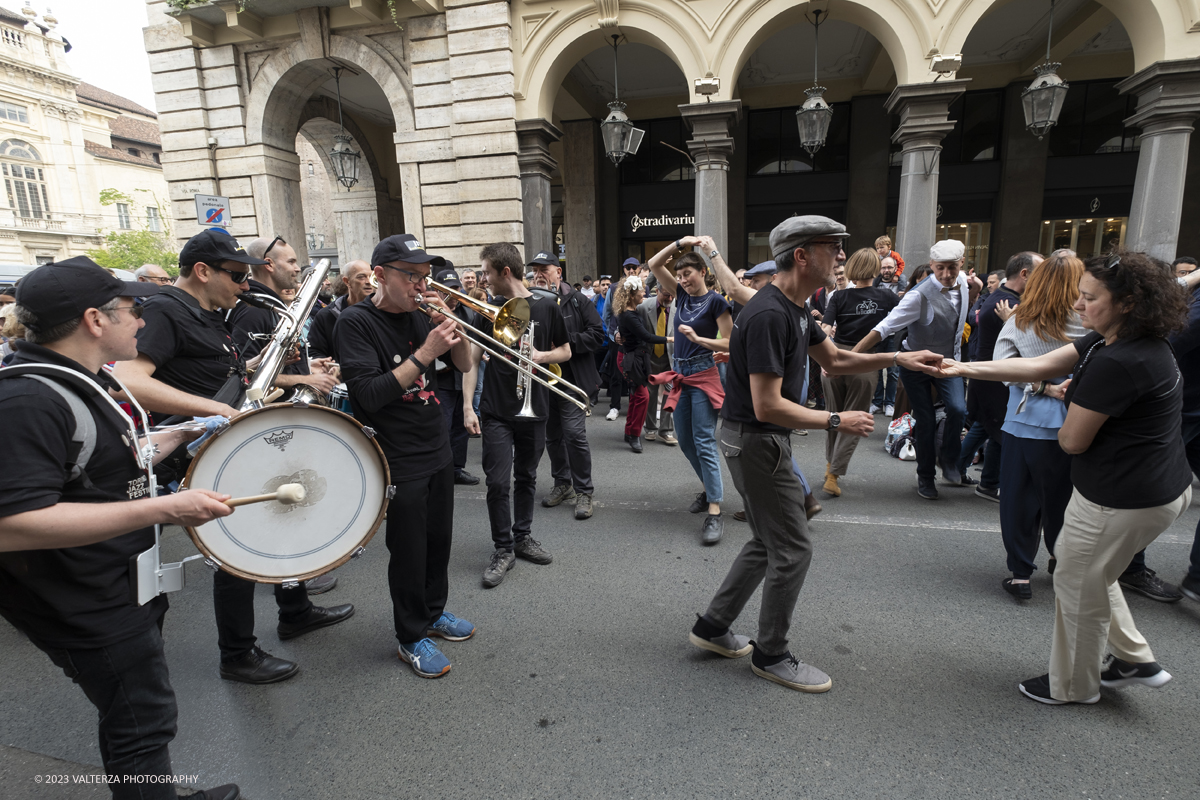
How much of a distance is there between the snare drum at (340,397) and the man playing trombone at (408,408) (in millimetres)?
219

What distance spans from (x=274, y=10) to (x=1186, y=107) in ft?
49.2

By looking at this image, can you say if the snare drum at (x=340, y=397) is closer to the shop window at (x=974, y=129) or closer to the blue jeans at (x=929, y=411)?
the blue jeans at (x=929, y=411)

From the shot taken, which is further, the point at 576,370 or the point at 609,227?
the point at 609,227

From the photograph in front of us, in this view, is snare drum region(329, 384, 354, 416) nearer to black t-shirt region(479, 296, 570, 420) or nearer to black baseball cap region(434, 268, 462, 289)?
black t-shirt region(479, 296, 570, 420)

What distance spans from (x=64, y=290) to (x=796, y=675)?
10.5ft

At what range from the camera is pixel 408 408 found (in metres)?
2.93

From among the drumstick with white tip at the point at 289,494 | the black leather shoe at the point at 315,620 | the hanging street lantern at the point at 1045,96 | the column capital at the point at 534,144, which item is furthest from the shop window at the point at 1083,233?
the drumstick with white tip at the point at 289,494

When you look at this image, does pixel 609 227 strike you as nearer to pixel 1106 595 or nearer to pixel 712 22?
pixel 712 22

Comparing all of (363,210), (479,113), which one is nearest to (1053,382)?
(479,113)

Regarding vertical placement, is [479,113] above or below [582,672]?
above

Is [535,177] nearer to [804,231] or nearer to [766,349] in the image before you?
[804,231]

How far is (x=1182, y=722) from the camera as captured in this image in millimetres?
2555

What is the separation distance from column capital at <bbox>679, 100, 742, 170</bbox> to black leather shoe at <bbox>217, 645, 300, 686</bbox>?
9.74 m

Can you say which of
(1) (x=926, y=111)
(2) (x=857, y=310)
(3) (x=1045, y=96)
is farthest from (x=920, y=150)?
(2) (x=857, y=310)
